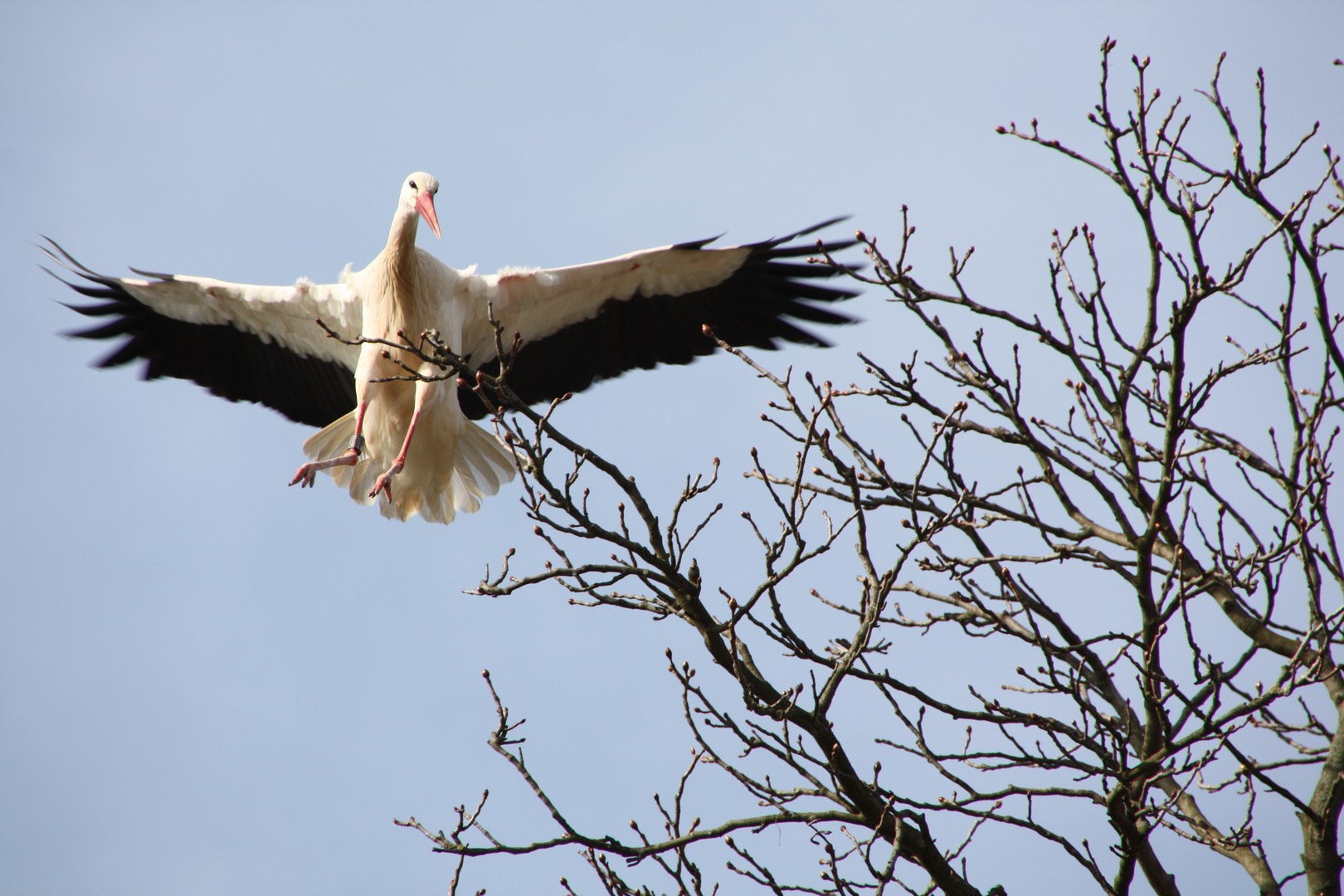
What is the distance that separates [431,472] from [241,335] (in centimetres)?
138

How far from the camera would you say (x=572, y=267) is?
573cm

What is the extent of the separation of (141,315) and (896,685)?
4886 mm

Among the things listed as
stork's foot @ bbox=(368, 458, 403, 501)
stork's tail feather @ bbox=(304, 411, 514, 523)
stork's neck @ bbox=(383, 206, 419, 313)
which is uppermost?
stork's neck @ bbox=(383, 206, 419, 313)

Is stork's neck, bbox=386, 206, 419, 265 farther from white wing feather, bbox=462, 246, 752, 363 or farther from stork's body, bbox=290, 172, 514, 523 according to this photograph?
white wing feather, bbox=462, 246, 752, 363

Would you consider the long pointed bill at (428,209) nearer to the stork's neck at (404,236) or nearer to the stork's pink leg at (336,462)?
the stork's neck at (404,236)

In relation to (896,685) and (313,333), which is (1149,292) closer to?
(896,685)

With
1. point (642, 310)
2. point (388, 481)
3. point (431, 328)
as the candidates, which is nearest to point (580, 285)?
point (642, 310)

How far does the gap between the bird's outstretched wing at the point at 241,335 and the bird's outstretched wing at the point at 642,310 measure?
2.70 feet

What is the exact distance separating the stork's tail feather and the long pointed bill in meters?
1.05

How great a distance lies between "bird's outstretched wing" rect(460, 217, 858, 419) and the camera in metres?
5.79

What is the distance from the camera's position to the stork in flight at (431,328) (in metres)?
5.60

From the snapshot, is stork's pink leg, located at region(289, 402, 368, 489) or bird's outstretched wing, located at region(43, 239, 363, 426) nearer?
stork's pink leg, located at region(289, 402, 368, 489)

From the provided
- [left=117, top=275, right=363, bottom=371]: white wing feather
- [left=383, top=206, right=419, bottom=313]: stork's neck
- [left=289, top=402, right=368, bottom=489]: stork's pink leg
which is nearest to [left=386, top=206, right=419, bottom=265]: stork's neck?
[left=383, top=206, right=419, bottom=313]: stork's neck

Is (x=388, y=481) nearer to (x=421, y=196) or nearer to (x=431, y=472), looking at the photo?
(x=431, y=472)
